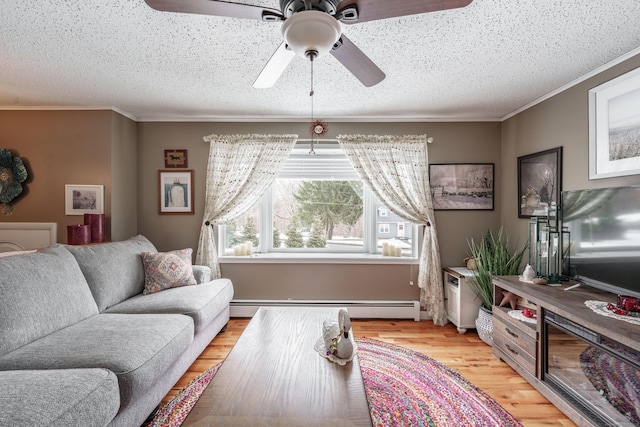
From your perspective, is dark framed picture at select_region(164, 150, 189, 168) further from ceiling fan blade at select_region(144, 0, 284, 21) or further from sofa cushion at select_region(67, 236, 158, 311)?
ceiling fan blade at select_region(144, 0, 284, 21)

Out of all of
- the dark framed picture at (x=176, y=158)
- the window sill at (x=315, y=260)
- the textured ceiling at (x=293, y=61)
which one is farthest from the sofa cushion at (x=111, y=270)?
the textured ceiling at (x=293, y=61)

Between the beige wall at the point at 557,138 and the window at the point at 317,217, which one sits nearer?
the beige wall at the point at 557,138

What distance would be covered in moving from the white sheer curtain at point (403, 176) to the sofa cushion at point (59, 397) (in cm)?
290

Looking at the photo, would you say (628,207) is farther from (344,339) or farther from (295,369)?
(295,369)

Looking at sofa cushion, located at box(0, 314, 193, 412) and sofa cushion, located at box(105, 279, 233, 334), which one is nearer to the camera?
sofa cushion, located at box(0, 314, 193, 412)

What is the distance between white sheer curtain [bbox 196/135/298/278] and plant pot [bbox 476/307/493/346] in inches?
101

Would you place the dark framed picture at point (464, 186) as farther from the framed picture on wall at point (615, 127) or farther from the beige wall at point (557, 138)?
the framed picture on wall at point (615, 127)

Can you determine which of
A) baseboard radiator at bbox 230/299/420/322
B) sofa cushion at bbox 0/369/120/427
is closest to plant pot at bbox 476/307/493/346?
baseboard radiator at bbox 230/299/420/322

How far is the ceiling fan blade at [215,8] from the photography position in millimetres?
1254

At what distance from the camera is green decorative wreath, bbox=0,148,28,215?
130 inches

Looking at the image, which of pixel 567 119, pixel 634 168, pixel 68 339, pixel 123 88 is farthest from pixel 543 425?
pixel 123 88

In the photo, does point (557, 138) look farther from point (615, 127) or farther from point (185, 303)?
point (185, 303)

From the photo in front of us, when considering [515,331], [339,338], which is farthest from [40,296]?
[515,331]

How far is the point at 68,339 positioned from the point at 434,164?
11.6ft
